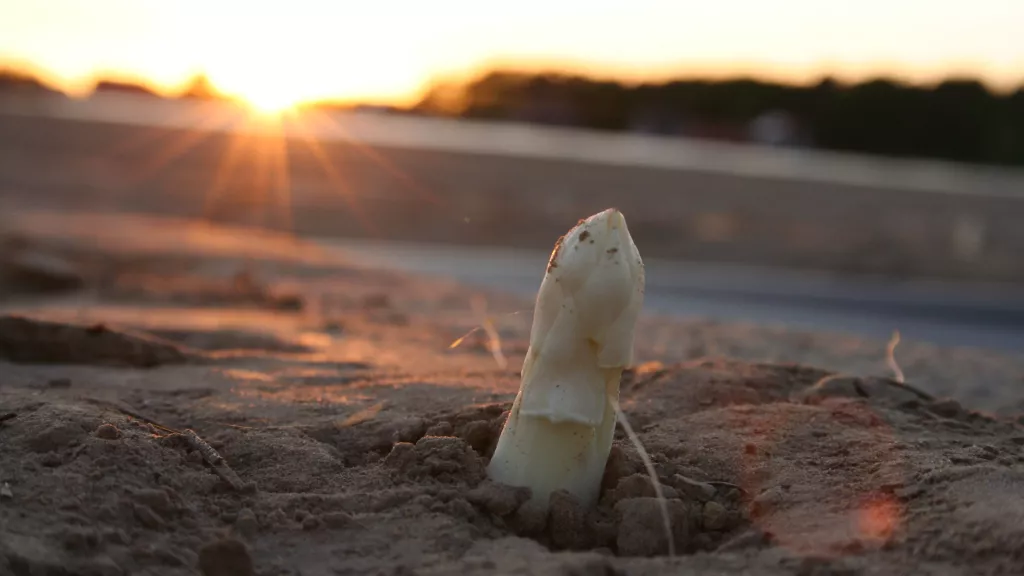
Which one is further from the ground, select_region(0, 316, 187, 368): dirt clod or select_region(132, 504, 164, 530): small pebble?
select_region(0, 316, 187, 368): dirt clod

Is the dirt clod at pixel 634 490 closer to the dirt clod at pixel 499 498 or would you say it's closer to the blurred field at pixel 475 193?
the dirt clod at pixel 499 498

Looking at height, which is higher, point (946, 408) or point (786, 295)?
point (946, 408)

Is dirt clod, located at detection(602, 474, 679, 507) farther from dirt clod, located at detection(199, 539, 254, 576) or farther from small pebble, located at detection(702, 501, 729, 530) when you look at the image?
dirt clod, located at detection(199, 539, 254, 576)

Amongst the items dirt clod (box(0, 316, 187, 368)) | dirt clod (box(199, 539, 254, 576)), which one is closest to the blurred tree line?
dirt clod (box(0, 316, 187, 368))

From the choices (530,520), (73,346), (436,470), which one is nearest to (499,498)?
(530,520)

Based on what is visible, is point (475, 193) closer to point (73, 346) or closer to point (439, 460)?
point (73, 346)

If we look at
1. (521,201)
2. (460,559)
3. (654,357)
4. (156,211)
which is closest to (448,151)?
(521,201)

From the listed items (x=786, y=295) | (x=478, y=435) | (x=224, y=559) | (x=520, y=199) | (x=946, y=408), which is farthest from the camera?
(x=520, y=199)

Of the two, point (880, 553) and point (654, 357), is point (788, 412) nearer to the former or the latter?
point (880, 553)

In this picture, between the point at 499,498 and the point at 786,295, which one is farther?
the point at 786,295
